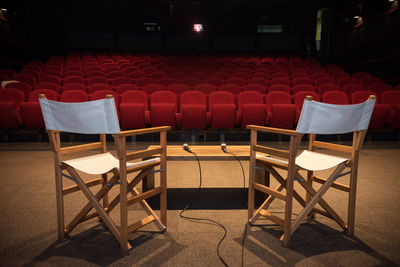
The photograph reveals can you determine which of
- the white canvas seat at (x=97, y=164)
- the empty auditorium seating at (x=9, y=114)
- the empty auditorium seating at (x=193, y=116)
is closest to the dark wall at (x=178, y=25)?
the empty auditorium seating at (x=9, y=114)

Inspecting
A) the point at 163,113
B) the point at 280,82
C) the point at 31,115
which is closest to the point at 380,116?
the point at 280,82

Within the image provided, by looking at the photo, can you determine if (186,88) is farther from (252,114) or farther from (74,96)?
(74,96)

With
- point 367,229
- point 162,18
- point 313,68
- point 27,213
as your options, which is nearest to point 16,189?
point 27,213

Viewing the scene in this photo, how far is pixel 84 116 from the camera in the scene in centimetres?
110

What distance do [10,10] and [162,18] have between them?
15.1 feet

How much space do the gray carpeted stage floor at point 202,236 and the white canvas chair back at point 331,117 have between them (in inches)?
23.0

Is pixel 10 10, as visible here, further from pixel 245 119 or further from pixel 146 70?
pixel 245 119

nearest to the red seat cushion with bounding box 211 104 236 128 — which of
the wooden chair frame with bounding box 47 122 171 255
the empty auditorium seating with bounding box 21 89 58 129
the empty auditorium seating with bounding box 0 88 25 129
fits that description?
the wooden chair frame with bounding box 47 122 171 255

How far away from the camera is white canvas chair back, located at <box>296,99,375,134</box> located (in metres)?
1.14

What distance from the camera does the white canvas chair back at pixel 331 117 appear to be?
114cm

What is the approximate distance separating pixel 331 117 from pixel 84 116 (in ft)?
3.76

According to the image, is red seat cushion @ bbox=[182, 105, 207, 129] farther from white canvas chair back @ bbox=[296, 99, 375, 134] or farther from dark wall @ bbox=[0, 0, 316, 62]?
dark wall @ bbox=[0, 0, 316, 62]

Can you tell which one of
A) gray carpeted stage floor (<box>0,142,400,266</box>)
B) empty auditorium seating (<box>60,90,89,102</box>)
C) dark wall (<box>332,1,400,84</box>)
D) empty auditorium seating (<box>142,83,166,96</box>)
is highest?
dark wall (<box>332,1,400,84</box>)

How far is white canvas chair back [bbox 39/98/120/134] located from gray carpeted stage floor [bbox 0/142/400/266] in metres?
0.58
